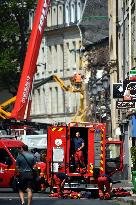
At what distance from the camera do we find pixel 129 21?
5409 centimetres

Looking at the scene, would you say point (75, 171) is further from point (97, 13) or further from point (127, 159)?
point (97, 13)

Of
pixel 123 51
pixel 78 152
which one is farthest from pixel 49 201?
pixel 123 51

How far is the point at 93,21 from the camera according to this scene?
92.1m

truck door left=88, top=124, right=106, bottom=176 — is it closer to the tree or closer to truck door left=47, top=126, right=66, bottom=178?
truck door left=47, top=126, right=66, bottom=178

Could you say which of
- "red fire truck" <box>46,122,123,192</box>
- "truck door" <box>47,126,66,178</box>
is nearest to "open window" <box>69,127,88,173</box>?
"red fire truck" <box>46,122,123,192</box>

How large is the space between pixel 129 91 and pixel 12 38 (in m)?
54.6

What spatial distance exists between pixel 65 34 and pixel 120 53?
115 feet

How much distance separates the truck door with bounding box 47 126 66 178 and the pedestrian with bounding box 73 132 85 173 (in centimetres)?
43

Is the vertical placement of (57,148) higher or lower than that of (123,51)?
lower

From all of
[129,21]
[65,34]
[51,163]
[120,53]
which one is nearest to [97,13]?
[65,34]

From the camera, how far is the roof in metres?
89.9

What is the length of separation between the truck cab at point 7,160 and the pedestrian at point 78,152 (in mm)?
4944

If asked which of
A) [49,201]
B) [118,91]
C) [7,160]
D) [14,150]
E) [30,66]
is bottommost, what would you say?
[49,201]

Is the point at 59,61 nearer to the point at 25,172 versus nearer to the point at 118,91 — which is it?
the point at 118,91
